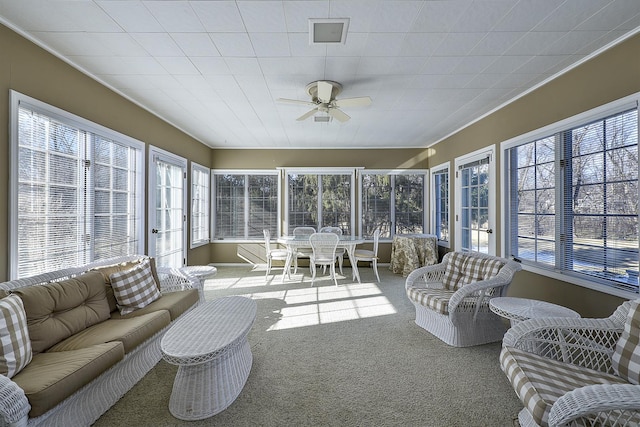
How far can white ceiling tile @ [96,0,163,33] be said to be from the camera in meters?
1.96

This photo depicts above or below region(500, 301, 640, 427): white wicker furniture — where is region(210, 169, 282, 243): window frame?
above

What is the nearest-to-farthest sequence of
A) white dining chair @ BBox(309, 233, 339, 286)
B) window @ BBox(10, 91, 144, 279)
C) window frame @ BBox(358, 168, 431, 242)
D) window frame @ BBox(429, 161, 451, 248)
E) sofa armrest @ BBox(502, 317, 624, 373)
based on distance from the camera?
sofa armrest @ BBox(502, 317, 624, 373)
window @ BBox(10, 91, 144, 279)
white dining chair @ BBox(309, 233, 339, 286)
window frame @ BBox(429, 161, 451, 248)
window frame @ BBox(358, 168, 431, 242)

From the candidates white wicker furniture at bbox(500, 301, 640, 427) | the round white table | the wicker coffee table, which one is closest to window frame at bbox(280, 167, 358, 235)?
the round white table

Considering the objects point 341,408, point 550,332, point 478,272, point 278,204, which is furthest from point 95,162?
point 550,332

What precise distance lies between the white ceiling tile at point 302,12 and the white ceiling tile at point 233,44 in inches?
16.0

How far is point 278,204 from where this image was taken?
256 inches

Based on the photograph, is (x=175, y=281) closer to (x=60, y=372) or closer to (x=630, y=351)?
(x=60, y=372)

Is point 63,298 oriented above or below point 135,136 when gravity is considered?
below

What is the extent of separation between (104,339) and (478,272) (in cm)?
320

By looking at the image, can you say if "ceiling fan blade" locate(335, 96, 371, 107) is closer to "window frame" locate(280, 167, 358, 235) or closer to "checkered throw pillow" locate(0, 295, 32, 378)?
"checkered throw pillow" locate(0, 295, 32, 378)

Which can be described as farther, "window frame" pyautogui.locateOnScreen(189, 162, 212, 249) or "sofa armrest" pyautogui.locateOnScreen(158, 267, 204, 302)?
"window frame" pyautogui.locateOnScreen(189, 162, 212, 249)

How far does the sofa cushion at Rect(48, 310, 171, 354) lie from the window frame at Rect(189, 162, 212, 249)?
3350mm

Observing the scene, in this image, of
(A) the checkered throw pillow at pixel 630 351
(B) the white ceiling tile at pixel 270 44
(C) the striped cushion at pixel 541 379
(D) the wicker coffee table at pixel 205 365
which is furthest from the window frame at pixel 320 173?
(A) the checkered throw pillow at pixel 630 351

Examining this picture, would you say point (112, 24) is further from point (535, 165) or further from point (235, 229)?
point (235, 229)
